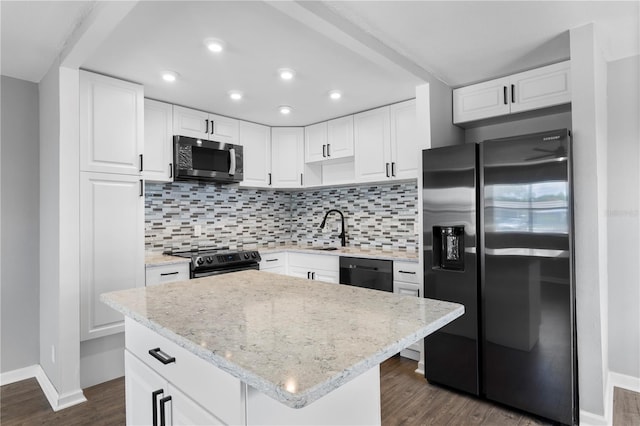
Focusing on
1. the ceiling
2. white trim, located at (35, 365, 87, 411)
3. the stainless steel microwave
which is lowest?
white trim, located at (35, 365, 87, 411)

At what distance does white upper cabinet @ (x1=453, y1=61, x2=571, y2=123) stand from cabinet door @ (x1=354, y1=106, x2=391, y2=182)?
66 centimetres

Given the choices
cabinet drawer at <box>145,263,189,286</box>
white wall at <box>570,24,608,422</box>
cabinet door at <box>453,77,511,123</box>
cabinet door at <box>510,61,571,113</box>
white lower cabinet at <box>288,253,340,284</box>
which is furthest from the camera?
white lower cabinet at <box>288,253,340,284</box>

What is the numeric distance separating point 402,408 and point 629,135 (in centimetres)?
249

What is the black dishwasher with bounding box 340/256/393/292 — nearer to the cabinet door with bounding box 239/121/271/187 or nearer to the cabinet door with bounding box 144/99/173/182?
the cabinet door with bounding box 239/121/271/187

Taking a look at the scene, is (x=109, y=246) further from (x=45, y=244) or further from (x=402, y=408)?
(x=402, y=408)

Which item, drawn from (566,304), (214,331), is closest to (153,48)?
(214,331)

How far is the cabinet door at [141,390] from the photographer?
125 centimetres

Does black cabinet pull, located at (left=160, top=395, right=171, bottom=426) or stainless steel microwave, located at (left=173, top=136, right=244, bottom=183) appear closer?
black cabinet pull, located at (left=160, top=395, right=171, bottom=426)

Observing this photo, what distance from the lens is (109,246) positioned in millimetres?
2611

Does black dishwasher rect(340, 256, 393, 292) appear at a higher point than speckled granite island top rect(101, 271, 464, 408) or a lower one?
lower

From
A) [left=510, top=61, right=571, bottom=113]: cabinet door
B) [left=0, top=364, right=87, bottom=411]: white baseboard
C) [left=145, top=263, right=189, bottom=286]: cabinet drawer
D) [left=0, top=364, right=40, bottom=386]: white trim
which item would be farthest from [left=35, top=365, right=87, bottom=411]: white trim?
[left=510, top=61, right=571, bottom=113]: cabinet door

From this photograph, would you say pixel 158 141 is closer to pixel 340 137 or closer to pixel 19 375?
pixel 340 137

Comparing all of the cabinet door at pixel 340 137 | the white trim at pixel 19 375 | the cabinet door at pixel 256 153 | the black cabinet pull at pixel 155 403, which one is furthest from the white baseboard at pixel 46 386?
the cabinet door at pixel 340 137

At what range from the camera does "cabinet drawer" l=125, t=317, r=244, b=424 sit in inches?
34.7
